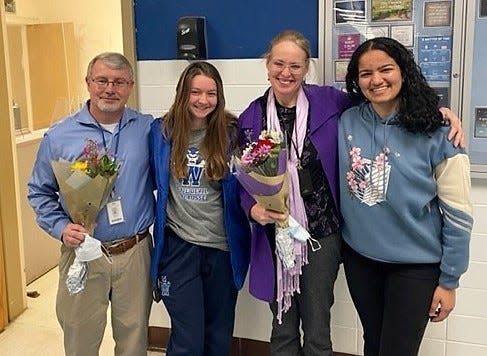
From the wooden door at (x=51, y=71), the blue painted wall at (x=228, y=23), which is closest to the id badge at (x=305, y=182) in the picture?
the blue painted wall at (x=228, y=23)

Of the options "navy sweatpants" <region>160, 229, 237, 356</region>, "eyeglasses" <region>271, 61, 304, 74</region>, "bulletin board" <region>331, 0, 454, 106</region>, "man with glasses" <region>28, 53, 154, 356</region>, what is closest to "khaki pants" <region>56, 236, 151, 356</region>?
"man with glasses" <region>28, 53, 154, 356</region>

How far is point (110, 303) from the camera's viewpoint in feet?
7.50

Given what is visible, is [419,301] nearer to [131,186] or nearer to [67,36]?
[131,186]

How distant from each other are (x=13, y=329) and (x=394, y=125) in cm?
263

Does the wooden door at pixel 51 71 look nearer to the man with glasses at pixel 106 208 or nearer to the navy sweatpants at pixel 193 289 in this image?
the man with glasses at pixel 106 208

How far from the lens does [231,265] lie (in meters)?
2.25

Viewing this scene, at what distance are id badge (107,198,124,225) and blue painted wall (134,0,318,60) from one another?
0.91m

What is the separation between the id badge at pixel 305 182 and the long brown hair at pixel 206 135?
0.30 meters

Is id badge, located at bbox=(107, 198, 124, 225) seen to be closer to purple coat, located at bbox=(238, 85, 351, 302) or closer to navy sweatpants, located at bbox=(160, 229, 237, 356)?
navy sweatpants, located at bbox=(160, 229, 237, 356)

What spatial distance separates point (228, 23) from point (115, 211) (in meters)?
1.06

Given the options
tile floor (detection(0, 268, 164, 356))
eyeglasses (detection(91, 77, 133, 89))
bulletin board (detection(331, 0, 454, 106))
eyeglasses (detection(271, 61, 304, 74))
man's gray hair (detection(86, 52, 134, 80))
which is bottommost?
tile floor (detection(0, 268, 164, 356))

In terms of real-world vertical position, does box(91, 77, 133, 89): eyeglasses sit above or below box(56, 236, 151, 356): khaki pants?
above

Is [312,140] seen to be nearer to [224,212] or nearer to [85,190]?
[224,212]

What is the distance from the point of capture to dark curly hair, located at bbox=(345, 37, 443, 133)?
180 centimetres
